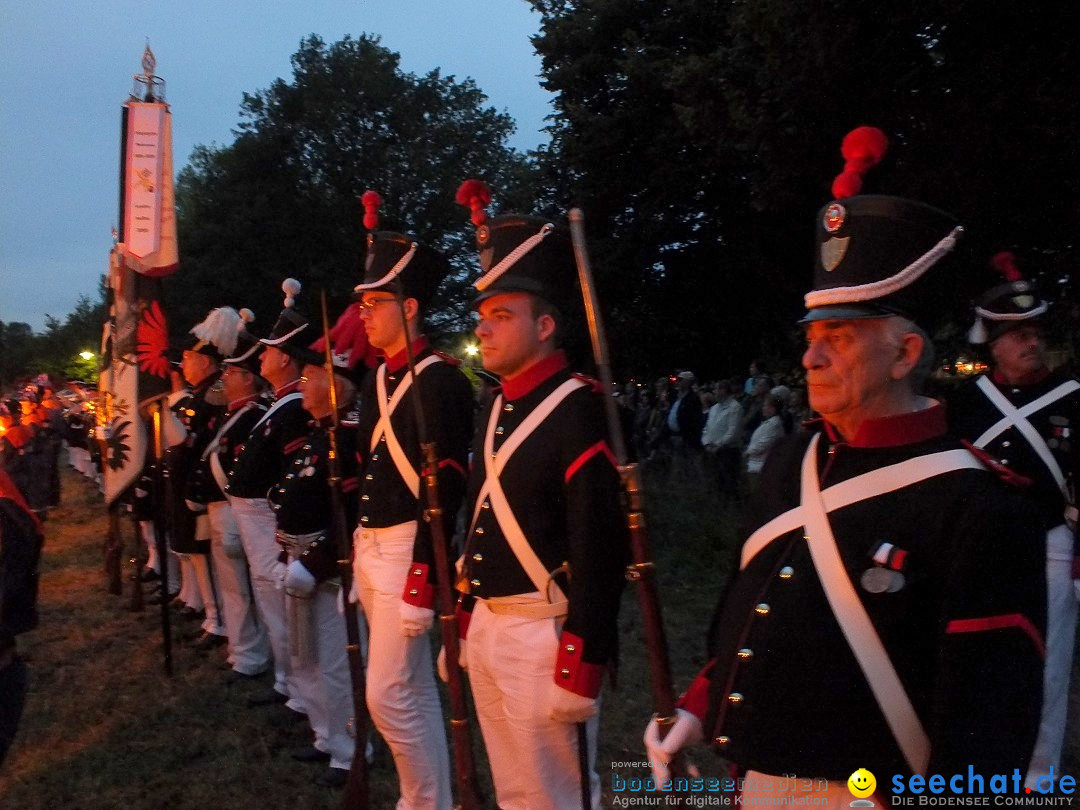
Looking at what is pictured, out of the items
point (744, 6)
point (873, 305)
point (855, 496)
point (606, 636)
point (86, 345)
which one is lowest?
point (606, 636)

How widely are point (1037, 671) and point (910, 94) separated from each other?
7322 millimetres

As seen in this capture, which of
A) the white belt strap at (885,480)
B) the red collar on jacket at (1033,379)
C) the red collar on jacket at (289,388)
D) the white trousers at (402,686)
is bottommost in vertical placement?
the white trousers at (402,686)

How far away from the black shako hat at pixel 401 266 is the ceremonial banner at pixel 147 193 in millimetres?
3019

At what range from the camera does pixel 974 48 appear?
7.64 meters

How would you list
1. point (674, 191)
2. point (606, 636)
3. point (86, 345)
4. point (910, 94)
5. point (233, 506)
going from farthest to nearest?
point (86, 345) → point (674, 191) → point (910, 94) → point (233, 506) → point (606, 636)

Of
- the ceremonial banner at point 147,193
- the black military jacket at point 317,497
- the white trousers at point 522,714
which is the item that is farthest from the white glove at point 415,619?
the ceremonial banner at point 147,193

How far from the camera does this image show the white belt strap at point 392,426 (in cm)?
416

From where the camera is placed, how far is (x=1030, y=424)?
470cm

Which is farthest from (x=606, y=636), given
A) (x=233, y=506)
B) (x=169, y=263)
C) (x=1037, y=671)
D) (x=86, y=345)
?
(x=86, y=345)

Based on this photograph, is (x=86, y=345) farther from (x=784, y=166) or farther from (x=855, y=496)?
(x=855, y=496)

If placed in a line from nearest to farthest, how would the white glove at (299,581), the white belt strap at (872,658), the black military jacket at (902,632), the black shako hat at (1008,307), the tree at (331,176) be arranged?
the black military jacket at (902,632), the white belt strap at (872,658), the black shako hat at (1008,307), the white glove at (299,581), the tree at (331,176)

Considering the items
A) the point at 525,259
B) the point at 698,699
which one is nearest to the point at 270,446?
the point at 525,259

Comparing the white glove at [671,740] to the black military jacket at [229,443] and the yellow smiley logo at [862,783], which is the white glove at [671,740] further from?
the black military jacket at [229,443]

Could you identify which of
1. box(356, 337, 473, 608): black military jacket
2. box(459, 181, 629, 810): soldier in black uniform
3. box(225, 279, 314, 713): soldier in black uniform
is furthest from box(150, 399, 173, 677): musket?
box(459, 181, 629, 810): soldier in black uniform
